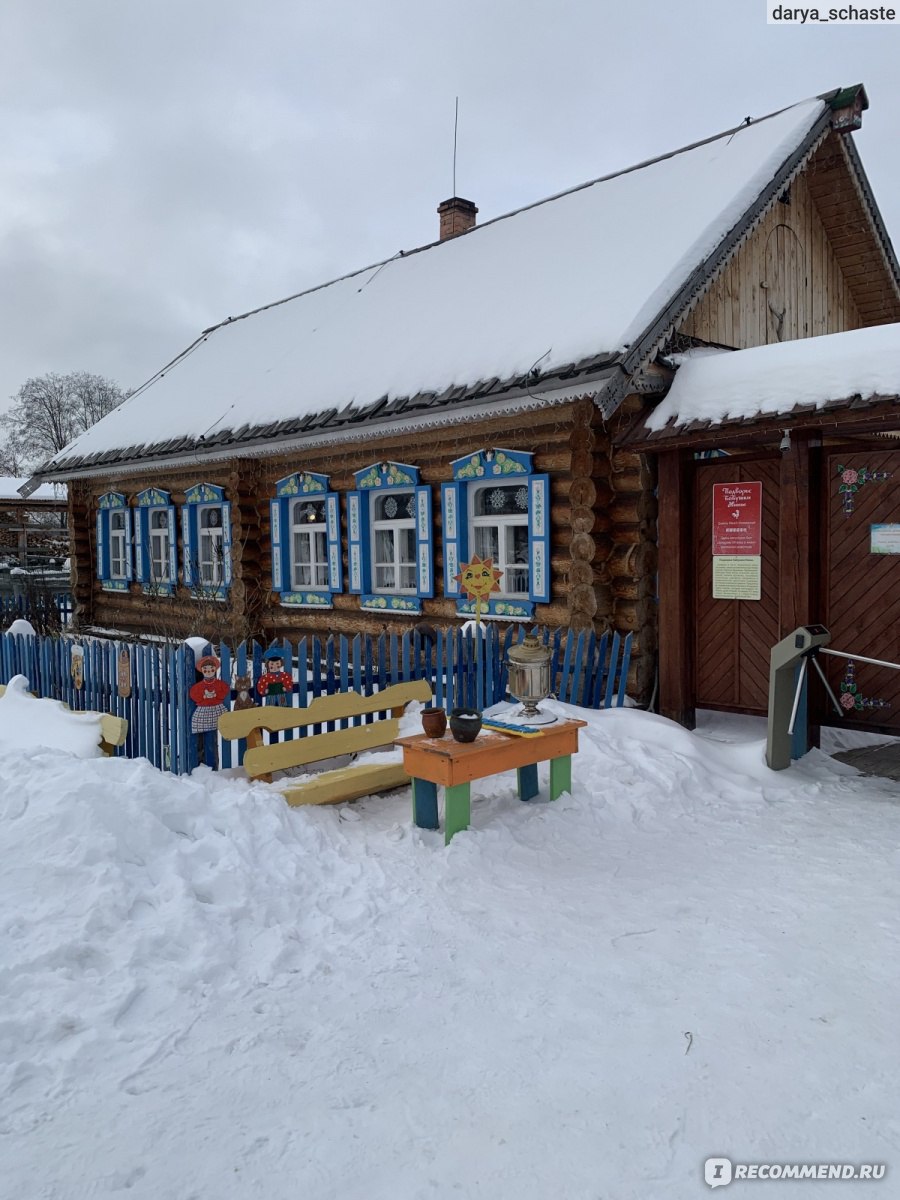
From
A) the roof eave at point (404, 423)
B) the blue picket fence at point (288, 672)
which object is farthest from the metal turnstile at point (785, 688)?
the roof eave at point (404, 423)

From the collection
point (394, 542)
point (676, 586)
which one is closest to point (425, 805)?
point (676, 586)

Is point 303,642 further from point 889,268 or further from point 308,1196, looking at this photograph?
point 889,268

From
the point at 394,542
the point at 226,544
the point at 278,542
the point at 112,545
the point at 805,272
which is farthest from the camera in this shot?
the point at 112,545

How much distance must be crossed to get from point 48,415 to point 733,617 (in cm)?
5602

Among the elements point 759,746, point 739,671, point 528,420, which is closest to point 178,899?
point 759,746

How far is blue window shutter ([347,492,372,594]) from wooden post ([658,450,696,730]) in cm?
444

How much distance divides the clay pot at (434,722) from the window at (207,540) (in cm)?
859

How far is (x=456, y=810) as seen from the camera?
511 centimetres

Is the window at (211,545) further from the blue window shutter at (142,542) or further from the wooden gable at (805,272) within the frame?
the wooden gable at (805,272)

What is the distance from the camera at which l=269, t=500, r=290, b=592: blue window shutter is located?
1238cm

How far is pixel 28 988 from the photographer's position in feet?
10.7

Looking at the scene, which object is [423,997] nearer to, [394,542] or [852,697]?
[852,697]

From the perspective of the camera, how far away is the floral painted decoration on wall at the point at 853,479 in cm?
684

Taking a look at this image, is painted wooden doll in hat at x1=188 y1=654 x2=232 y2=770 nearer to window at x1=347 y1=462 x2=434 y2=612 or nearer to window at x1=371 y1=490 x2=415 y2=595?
window at x1=347 y1=462 x2=434 y2=612
